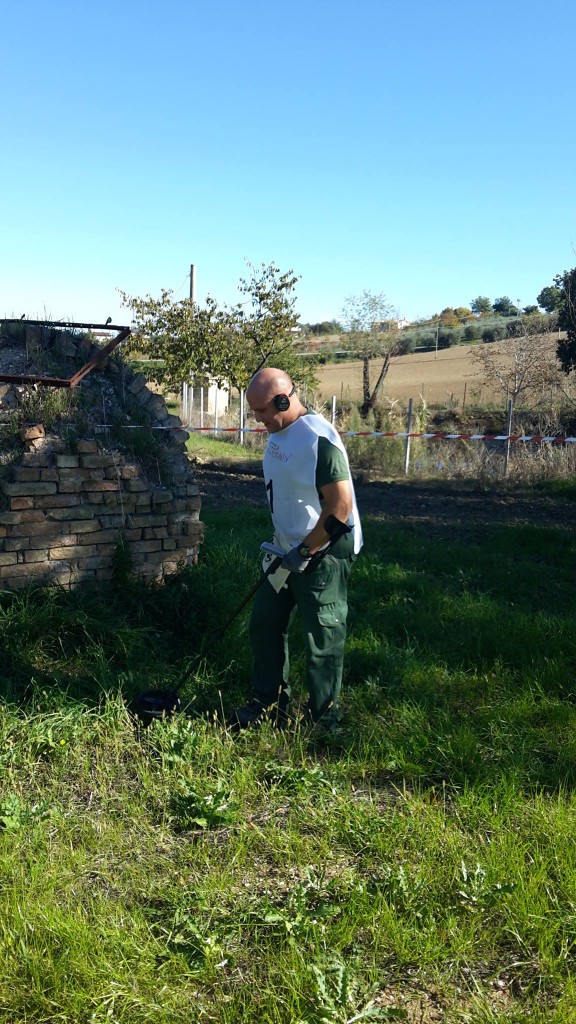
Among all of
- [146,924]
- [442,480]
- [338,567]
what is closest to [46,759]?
[146,924]

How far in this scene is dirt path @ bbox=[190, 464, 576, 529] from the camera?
31.9 ft

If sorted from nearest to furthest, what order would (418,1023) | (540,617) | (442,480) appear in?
(418,1023) → (540,617) → (442,480)

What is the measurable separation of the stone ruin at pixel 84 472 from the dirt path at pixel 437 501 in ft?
Result: 12.4

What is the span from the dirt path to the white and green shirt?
543cm

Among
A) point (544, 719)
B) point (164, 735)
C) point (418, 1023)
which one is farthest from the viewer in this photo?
point (544, 719)

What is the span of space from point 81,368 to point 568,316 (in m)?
11.6

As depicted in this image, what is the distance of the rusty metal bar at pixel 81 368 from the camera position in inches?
219

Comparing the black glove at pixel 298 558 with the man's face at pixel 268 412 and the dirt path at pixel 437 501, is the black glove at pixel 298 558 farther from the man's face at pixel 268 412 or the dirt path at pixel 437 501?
the dirt path at pixel 437 501

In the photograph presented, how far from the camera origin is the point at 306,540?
393 centimetres

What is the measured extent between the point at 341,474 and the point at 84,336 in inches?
132

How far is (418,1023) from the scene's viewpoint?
2.38 meters

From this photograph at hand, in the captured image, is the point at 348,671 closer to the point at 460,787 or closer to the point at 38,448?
the point at 460,787

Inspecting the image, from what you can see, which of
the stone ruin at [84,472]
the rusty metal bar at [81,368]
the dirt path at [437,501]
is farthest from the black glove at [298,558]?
the dirt path at [437,501]

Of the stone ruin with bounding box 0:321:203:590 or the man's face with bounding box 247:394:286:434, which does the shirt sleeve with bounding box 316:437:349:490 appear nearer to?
the man's face with bounding box 247:394:286:434
